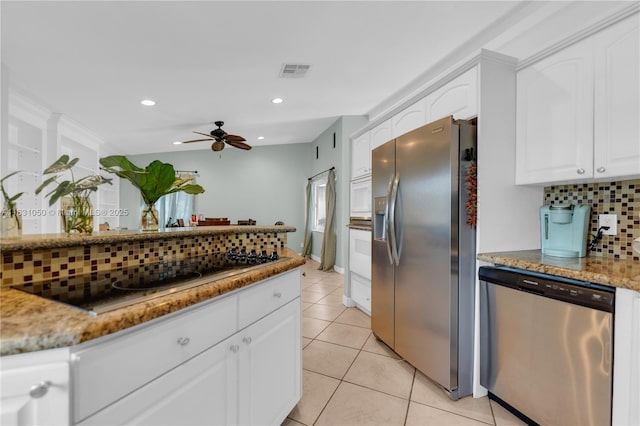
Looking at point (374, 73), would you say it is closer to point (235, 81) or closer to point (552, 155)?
point (235, 81)

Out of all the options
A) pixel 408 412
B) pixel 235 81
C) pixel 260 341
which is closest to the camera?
pixel 260 341

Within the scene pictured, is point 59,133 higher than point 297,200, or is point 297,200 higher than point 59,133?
point 59,133

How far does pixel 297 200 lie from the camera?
7.01 metres

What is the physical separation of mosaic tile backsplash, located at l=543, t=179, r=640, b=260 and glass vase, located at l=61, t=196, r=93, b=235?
275 cm

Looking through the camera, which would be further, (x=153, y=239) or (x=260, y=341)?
(x=153, y=239)

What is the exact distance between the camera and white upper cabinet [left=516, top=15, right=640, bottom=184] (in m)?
1.39

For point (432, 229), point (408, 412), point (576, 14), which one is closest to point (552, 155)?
point (432, 229)

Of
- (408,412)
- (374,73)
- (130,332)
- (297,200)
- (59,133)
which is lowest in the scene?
(408,412)

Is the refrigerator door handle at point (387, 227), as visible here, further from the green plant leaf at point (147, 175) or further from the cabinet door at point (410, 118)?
the green plant leaf at point (147, 175)

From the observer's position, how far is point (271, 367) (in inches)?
51.4

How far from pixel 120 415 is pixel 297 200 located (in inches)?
250

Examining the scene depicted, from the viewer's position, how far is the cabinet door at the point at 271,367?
3.84 ft

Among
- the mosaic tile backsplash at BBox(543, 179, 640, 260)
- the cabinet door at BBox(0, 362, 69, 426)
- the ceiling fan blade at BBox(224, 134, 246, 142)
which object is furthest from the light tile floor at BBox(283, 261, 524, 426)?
the ceiling fan blade at BBox(224, 134, 246, 142)

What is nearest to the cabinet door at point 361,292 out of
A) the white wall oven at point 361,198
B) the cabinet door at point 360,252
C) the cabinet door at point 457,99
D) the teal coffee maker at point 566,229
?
the cabinet door at point 360,252
